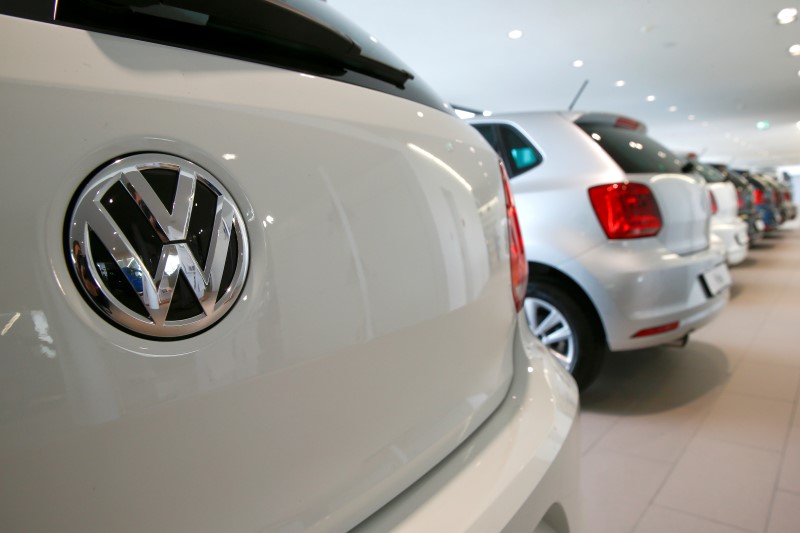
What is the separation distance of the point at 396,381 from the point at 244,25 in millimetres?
378

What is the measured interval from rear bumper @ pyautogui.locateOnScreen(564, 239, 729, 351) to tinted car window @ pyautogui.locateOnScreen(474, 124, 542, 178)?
531 millimetres

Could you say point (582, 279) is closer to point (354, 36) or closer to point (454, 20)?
point (354, 36)

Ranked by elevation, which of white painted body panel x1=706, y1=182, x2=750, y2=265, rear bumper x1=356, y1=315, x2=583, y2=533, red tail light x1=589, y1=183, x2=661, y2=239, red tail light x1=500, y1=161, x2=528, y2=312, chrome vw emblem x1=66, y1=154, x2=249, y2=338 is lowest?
white painted body panel x1=706, y1=182, x2=750, y2=265

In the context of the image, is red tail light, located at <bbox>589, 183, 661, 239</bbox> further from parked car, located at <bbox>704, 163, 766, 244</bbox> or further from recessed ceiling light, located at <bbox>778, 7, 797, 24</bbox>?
recessed ceiling light, located at <bbox>778, 7, 797, 24</bbox>

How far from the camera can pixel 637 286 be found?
80.7 inches

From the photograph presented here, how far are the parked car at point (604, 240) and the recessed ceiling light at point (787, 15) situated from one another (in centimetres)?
594

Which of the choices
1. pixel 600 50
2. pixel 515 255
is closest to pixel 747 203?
pixel 600 50

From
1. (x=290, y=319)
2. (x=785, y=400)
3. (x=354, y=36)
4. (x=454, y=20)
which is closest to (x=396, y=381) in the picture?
(x=290, y=319)

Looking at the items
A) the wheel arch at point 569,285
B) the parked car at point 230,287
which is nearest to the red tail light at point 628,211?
the wheel arch at point 569,285

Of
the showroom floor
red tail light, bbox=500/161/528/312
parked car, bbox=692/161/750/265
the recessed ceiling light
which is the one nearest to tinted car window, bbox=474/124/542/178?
the showroom floor

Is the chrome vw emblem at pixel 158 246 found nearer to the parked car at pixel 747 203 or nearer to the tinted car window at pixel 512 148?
the tinted car window at pixel 512 148

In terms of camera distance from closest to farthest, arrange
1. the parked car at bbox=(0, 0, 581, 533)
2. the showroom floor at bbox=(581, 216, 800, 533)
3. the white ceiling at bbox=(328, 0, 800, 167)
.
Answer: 1. the parked car at bbox=(0, 0, 581, 533)
2. the showroom floor at bbox=(581, 216, 800, 533)
3. the white ceiling at bbox=(328, 0, 800, 167)

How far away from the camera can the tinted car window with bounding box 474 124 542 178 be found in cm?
238

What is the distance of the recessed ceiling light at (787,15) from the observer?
645 cm
